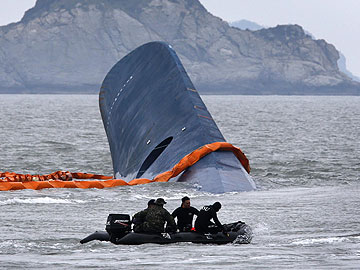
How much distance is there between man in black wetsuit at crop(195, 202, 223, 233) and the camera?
58.9 feet

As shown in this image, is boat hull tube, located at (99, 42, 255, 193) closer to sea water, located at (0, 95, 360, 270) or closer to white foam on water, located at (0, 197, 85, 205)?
sea water, located at (0, 95, 360, 270)

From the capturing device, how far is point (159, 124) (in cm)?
3484

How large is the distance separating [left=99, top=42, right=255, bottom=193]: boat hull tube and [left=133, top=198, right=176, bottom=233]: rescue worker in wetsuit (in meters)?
9.31

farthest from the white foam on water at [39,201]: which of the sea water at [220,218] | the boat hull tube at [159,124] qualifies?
the boat hull tube at [159,124]

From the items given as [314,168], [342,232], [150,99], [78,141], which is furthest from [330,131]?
[342,232]

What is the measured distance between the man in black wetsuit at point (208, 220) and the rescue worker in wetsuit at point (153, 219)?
744mm

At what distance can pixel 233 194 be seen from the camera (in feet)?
88.0

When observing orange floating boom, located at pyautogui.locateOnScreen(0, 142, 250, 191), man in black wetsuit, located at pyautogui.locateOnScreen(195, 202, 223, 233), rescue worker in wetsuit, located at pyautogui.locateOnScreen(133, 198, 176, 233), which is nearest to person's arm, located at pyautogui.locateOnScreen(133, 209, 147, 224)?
rescue worker in wetsuit, located at pyautogui.locateOnScreen(133, 198, 176, 233)

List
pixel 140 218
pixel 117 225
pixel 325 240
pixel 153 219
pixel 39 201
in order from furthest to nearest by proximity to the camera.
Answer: pixel 39 201 → pixel 325 240 → pixel 140 218 → pixel 153 219 → pixel 117 225

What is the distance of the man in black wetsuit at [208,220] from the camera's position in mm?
17953

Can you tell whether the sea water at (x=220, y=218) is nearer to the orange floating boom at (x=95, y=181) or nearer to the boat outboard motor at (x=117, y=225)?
the boat outboard motor at (x=117, y=225)

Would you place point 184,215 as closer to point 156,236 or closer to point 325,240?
point 156,236

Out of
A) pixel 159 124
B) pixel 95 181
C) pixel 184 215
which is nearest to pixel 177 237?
pixel 184 215

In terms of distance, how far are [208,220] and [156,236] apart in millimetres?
1415
